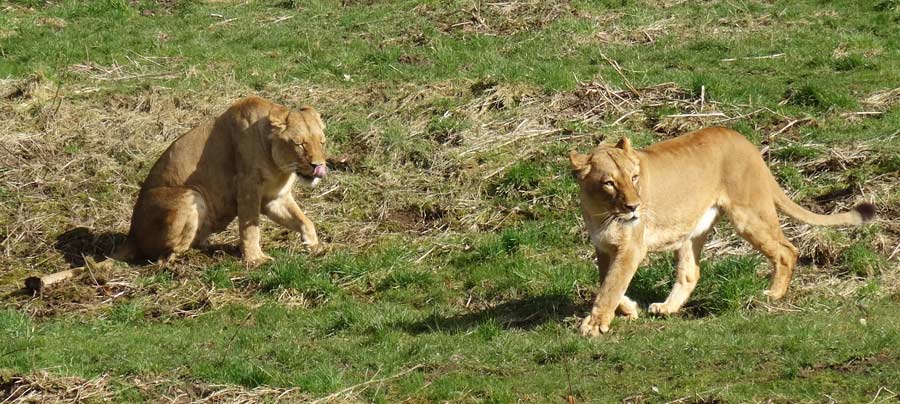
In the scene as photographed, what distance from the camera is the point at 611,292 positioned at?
10273 mm

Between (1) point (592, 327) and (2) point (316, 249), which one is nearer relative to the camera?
(1) point (592, 327)

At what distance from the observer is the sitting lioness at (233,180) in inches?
517

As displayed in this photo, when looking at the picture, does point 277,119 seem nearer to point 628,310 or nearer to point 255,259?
point 255,259

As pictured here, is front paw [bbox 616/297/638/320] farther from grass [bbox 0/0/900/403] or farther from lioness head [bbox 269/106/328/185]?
lioness head [bbox 269/106/328/185]

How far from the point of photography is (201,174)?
13.5 m

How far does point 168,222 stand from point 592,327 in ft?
15.5

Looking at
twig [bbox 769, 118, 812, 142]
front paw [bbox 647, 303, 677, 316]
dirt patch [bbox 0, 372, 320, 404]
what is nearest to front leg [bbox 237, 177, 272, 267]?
dirt patch [bbox 0, 372, 320, 404]

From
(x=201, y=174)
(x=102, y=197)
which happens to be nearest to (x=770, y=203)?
(x=201, y=174)

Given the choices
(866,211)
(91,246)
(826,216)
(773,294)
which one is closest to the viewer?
(773,294)

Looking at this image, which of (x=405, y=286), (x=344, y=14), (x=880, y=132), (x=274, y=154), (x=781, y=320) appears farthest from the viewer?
(x=344, y=14)

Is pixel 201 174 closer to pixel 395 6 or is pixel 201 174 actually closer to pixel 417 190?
pixel 417 190

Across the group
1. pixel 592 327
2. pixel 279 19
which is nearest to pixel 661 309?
pixel 592 327

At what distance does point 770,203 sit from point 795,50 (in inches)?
255

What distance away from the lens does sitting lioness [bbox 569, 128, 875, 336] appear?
33.3ft
